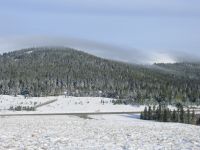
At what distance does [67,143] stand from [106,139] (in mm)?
3310

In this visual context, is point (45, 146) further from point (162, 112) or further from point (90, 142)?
point (162, 112)

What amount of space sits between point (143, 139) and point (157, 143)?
2.24 m

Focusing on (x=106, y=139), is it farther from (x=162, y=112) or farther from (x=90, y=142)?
(x=162, y=112)

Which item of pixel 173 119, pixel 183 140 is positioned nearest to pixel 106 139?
pixel 183 140

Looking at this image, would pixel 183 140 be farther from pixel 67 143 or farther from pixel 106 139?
pixel 67 143

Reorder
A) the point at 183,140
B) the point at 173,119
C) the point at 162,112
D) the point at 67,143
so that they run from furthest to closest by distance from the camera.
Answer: the point at 162,112 → the point at 173,119 → the point at 183,140 → the point at 67,143

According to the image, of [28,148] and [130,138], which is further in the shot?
[130,138]

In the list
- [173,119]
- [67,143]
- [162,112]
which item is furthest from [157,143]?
[162,112]

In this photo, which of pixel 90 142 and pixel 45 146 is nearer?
pixel 45 146

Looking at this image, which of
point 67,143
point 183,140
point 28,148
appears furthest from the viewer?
point 183,140

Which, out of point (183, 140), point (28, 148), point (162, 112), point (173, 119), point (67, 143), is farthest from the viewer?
point (162, 112)

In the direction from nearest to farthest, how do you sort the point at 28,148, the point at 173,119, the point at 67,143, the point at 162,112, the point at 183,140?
the point at 28,148
the point at 67,143
the point at 183,140
the point at 173,119
the point at 162,112

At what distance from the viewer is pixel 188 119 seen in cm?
12606

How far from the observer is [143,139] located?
2964cm
